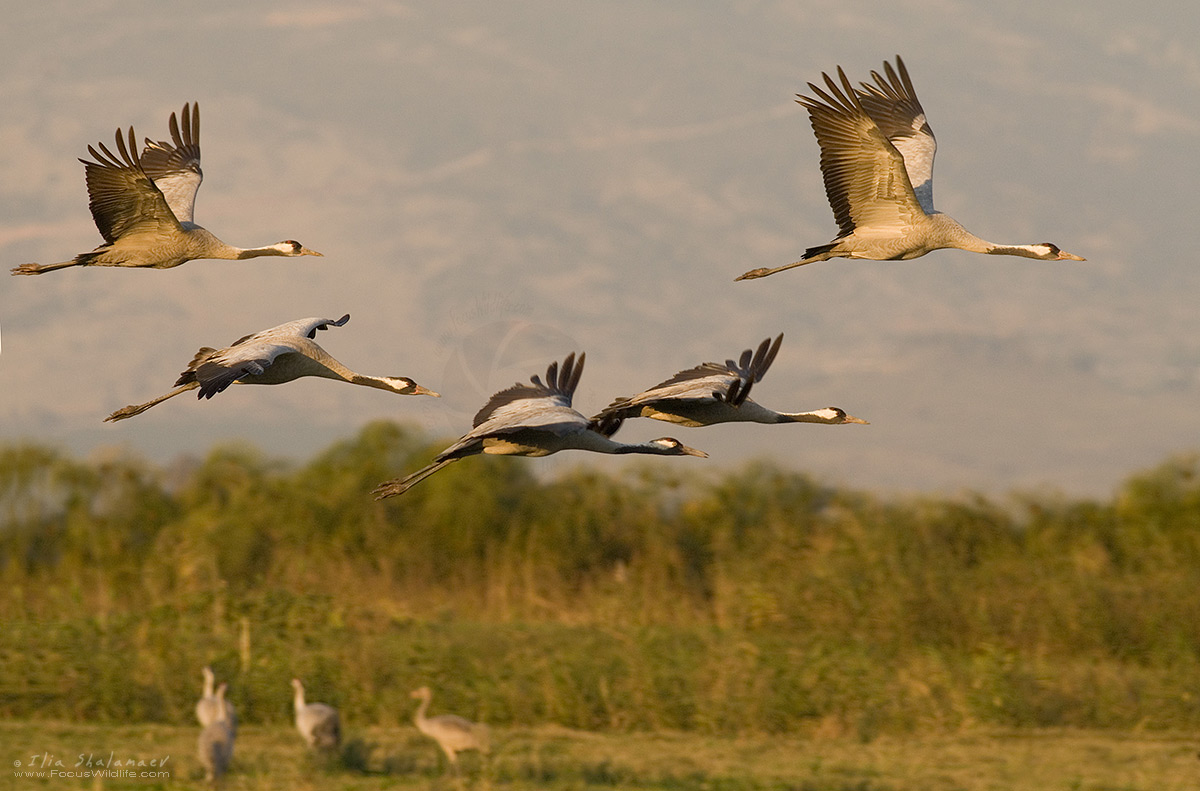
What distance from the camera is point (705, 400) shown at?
9445mm

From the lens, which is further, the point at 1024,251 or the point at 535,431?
the point at 1024,251

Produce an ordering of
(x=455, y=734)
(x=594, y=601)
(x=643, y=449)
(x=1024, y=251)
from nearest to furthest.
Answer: (x=643, y=449)
(x=1024, y=251)
(x=455, y=734)
(x=594, y=601)

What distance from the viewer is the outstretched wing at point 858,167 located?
10945 mm

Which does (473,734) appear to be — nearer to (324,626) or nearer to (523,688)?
(523,688)

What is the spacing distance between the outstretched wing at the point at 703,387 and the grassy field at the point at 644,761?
155 inches

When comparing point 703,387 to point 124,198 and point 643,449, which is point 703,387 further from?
point 124,198

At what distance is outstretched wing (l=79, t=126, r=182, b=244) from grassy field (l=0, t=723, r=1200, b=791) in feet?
14.1

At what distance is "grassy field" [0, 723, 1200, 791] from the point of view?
41.7ft

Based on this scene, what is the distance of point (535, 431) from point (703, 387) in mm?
1103

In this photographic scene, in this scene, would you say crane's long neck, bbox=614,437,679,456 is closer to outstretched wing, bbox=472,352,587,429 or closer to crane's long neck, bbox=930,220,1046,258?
outstretched wing, bbox=472,352,587,429

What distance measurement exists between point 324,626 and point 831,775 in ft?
17.9

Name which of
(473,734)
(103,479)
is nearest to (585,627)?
(473,734)

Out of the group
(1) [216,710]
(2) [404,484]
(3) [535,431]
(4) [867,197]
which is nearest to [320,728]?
(1) [216,710]

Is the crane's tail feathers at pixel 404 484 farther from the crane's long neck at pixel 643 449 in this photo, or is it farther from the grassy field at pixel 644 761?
the grassy field at pixel 644 761
